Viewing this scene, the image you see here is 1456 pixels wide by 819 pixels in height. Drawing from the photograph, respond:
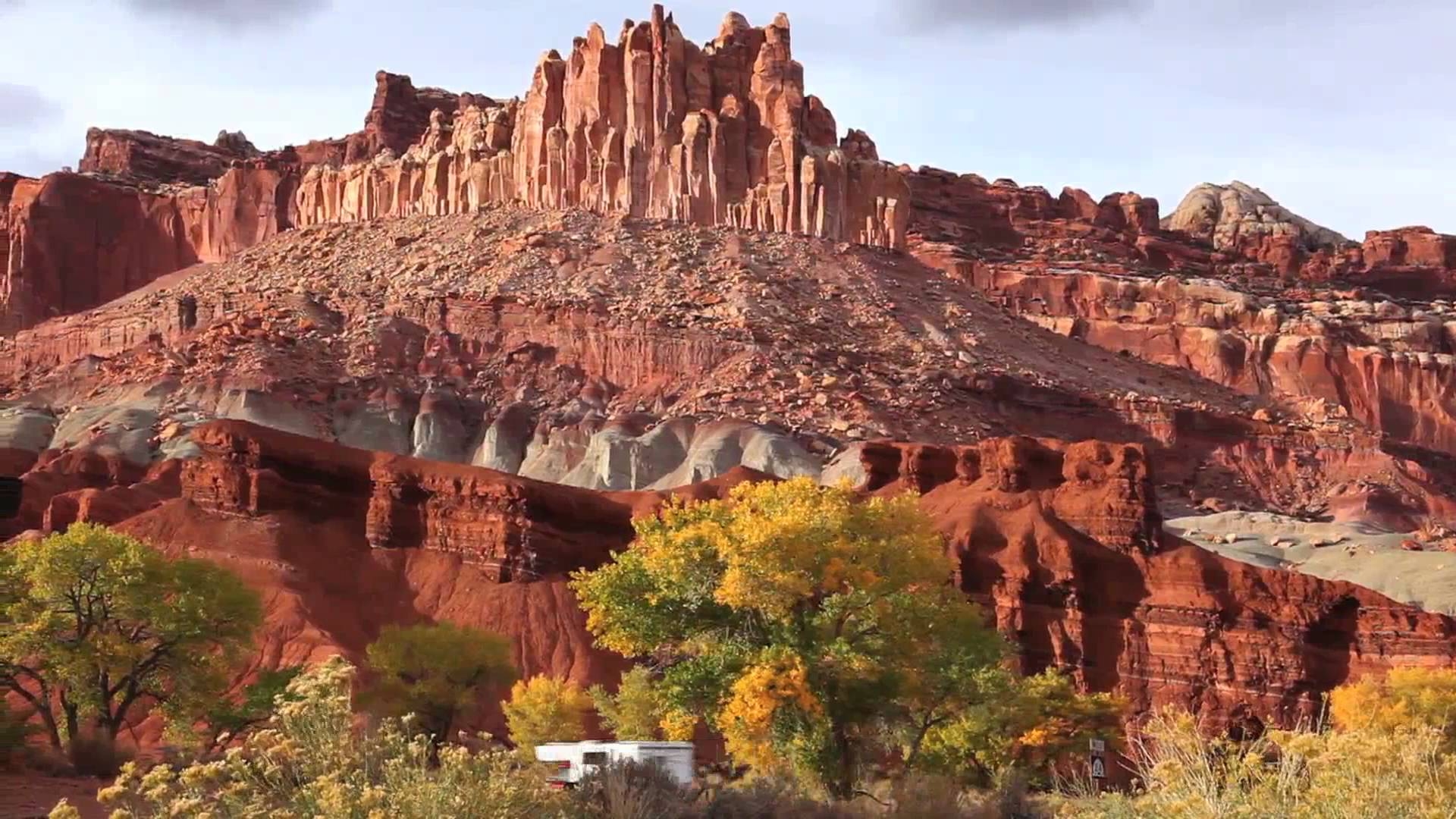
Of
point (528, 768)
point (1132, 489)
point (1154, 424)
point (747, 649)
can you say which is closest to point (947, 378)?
point (1154, 424)

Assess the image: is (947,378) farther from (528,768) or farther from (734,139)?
(528,768)

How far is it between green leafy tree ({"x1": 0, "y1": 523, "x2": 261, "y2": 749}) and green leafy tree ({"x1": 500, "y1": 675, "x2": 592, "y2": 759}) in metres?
9.83

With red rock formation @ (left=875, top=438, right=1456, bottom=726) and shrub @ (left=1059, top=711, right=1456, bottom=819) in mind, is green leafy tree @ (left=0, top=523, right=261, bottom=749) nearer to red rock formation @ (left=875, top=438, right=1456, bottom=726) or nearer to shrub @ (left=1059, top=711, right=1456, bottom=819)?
red rock formation @ (left=875, top=438, right=1456, bottom=726)

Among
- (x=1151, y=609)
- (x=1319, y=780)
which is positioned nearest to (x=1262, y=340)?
Answer: (x=1151, y=609)

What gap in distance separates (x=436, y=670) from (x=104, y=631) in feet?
42.2

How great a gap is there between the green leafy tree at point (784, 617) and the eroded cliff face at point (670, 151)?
91826 mm

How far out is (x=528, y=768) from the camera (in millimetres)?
24609

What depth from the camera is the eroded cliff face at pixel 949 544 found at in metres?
66.8

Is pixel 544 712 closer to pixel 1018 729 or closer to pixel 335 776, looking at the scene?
pixel 1018 729

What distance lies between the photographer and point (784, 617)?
38.8 m

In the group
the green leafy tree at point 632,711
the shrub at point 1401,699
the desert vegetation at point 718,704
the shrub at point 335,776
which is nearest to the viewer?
the shrub at point 335,776

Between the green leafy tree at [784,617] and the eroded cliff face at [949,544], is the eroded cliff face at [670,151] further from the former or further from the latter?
the green leafy tree at [784,617]

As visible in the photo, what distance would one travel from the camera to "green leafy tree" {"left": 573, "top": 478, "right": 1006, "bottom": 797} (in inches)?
1495

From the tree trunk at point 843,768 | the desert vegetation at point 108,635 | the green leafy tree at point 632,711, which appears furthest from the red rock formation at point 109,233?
the tree trunk at point 843,768
